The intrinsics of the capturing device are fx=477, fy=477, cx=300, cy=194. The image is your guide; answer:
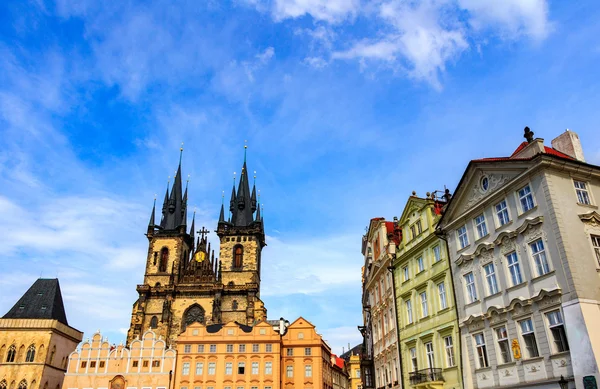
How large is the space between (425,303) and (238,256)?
53206 millimetres

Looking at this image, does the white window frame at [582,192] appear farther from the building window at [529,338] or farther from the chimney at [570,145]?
the building window at [529,338]

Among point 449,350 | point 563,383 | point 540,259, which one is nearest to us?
point 563,383

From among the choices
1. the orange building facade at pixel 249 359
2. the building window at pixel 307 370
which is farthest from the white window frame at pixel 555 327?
the building window at pixel 307 370

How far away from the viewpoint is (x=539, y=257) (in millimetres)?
18406

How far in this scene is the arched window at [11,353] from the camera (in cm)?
5771

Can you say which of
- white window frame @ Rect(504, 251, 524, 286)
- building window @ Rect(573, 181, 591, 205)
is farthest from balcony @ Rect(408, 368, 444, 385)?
building window @ Rect(573, 181, 591, 205)

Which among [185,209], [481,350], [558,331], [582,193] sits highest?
[185,209]

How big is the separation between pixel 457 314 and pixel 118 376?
42904 millimetres

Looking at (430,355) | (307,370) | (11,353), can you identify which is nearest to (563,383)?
(430,355)

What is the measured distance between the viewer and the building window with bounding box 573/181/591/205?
62.5 feet

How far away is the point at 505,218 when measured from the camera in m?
20.6

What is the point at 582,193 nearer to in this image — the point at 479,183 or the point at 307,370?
the point at 479,183

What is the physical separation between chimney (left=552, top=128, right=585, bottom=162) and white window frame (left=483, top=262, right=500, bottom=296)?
616 centimetres

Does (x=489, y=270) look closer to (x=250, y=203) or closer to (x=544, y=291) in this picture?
(x=544, y=291)
